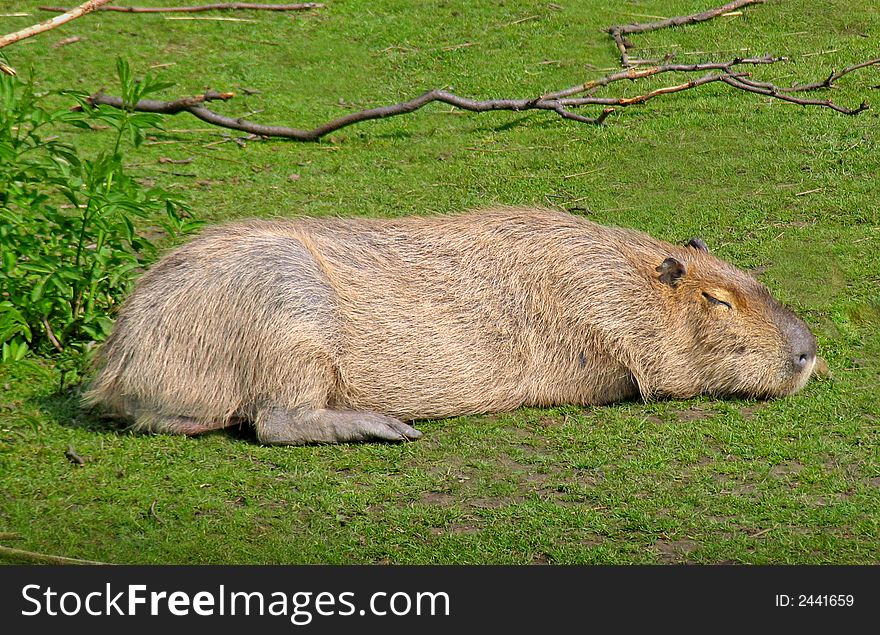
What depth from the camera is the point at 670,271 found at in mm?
5043

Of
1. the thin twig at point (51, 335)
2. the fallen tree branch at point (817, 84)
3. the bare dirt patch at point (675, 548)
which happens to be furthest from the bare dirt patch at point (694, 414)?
the thin twig at point (51, 335)

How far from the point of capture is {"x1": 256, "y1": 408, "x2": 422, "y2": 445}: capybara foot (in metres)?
4.54

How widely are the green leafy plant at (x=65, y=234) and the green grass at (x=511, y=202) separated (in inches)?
12.0

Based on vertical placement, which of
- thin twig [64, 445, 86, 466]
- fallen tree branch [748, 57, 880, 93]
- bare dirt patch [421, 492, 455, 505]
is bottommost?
bare dirt patch [421, 492, 455, 505]

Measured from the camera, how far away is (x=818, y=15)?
9031mm

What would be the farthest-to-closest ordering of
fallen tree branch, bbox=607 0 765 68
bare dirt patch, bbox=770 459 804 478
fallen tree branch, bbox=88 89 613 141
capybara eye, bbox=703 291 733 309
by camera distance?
fallen tree branch, bbox=607 0 765 68 → fallen tree branch, bbox=88 89 613 141 → capybara eye, bbox=703 291 733 309 → bare dirt patch, bbox=770 459 804 478

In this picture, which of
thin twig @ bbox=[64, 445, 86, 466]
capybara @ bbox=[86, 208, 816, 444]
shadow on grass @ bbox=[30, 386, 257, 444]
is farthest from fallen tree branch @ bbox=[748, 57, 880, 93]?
thin twig @ bbox=[64, 445, 86, 466]

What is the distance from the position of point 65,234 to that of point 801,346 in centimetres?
341

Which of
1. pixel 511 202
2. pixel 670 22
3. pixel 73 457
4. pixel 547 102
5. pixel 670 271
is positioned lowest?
A: pixel 73 457

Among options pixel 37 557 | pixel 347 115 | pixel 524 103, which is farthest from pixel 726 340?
pixel 347 115

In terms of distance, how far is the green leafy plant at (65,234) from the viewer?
15.5 feet

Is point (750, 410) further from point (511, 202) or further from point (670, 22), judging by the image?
point (670, 22)

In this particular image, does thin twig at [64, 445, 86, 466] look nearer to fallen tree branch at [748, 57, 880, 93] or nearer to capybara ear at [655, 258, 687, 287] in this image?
capybara ear at [655, 258, 687, 287]

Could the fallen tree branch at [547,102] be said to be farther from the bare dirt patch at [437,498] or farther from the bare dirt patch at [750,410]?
the bare dirt patch at [437,498]
